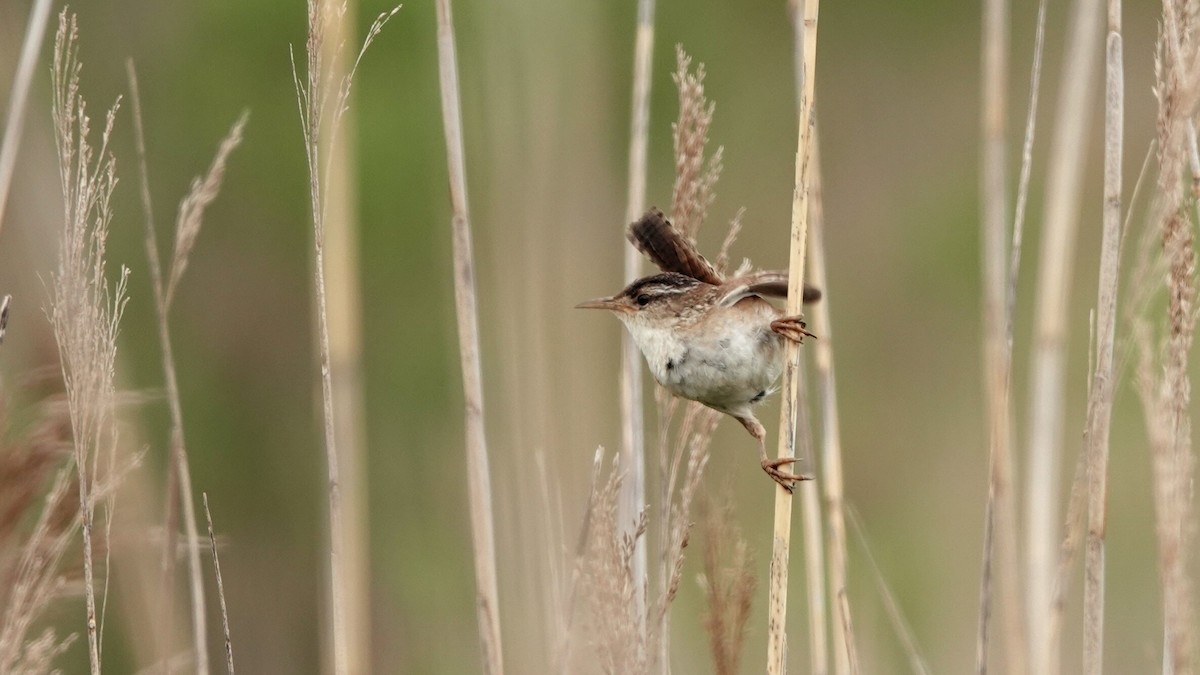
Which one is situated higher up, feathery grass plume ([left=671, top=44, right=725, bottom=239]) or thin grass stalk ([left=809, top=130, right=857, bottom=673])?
feathery grass plume ([left=671, top=44, right=725, bottom=239])

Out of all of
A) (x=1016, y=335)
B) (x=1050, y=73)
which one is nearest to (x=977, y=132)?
(x=1050, y=73)

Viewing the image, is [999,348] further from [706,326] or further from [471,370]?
[471,370]

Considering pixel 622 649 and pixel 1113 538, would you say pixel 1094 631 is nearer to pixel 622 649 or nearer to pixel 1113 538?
pixel 622 649

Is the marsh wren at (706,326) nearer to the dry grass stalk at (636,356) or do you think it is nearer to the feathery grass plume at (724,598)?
the dry grass stalk at (636,356)

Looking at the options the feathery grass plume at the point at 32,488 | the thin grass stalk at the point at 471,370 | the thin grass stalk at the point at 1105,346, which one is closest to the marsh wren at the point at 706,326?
the thin grass stalk at the point at 471,370

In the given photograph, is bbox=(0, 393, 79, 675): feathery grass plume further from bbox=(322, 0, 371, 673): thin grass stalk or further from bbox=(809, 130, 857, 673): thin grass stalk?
bbox=(809, 130, 857, 673): thin grass stalk

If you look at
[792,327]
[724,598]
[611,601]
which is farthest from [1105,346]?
[611,601]

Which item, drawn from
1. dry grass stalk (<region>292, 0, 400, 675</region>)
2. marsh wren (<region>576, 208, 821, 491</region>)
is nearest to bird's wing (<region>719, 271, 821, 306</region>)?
marsh wren (<region>576, 208, 821, 491</region>)
